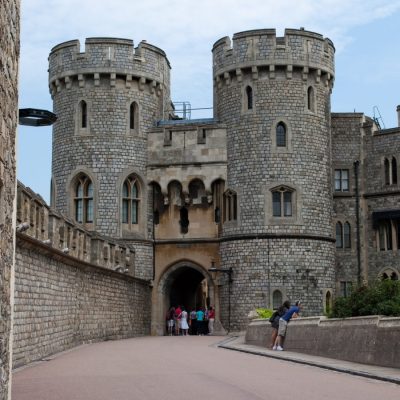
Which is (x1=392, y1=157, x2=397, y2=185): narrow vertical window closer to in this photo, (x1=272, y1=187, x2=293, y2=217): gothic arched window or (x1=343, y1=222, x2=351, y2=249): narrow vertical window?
(x1=343, y1=222, x2=351, y2=249): narrow vertical window

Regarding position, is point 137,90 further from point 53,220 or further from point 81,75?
point 53,220

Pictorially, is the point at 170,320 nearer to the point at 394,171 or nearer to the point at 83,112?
the point at 83,112

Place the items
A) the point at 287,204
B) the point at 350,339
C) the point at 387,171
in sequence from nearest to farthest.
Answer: the point at 350,339
the point at 287,204
the point at 387,171

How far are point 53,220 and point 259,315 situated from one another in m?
9.43

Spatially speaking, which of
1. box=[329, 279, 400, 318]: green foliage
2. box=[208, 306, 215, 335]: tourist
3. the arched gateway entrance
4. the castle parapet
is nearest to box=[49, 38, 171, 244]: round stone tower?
the arched gateway entrance

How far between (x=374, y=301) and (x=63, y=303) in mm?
8341

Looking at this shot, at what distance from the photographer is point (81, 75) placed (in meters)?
36.2

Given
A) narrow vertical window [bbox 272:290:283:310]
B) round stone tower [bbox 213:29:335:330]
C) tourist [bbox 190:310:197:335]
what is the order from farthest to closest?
1. tourist [bbox 190:310:197:335]
2. round stone tower [bbox 213:29:335:330]
3. narrow vertical window [bbox 272:290:283:310]

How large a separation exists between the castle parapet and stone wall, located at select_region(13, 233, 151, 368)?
336 millimetres

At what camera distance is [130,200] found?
36375 mm

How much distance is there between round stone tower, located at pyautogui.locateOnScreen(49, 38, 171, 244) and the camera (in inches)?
1412

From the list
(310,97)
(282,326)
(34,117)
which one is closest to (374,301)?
(282,326)

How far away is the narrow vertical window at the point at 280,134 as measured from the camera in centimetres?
3478

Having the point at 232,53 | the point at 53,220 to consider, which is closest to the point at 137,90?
the point at 232,53
